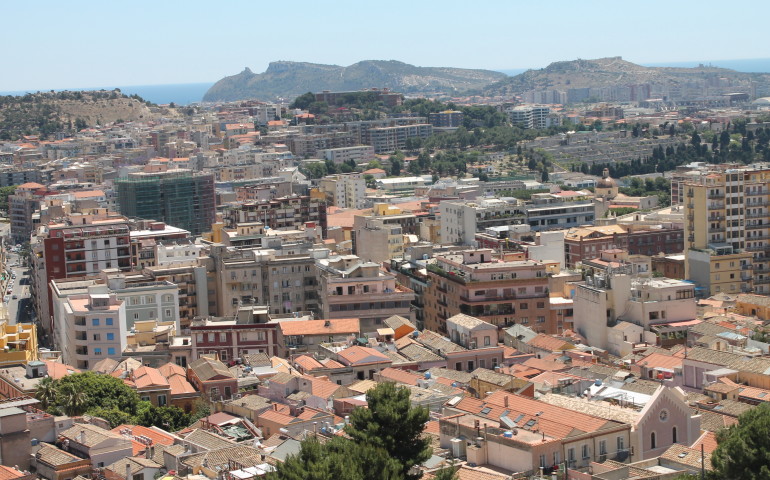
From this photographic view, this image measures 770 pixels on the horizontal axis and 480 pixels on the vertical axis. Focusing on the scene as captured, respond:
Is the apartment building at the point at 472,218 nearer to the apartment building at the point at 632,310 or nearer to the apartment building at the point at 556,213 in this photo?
the apartment building at the point at 556,213

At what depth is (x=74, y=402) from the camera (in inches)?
1175

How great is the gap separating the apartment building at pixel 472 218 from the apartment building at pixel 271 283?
1471 cm

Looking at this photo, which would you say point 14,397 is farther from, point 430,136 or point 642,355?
point 430,136

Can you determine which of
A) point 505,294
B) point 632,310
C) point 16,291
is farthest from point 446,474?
point 16,291

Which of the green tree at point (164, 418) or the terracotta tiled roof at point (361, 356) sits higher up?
the terracotta tiled roof at point (361, 356)

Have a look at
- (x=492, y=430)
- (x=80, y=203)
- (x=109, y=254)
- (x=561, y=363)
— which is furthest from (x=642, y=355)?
(x=80, y=203)

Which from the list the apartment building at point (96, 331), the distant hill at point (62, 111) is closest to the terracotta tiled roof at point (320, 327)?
the apartment building at point (96, 331)

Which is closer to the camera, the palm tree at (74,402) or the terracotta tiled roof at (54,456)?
the terracotta tiled roof at (54,456)

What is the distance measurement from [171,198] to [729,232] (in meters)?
36.0

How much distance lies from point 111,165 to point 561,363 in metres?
76.3

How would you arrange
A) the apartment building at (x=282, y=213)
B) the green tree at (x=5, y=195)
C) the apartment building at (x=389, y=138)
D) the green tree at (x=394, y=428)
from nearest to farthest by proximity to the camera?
the green tree at (x=394, y=428)
the apartment building at (x=282, y=213)
the green tree at (x=5, y=195)
the apartment building at (x=389, y=138)

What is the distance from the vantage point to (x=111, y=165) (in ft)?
344

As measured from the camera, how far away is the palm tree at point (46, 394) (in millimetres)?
29750

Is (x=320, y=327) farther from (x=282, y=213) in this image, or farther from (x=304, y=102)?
(x=304, y=102)
